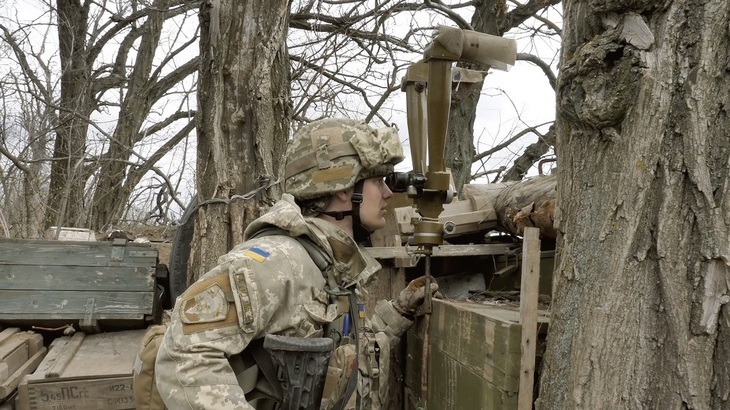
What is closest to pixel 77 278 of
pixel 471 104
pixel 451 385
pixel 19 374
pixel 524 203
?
pixel 19 374

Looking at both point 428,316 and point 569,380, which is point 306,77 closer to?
point 428,316

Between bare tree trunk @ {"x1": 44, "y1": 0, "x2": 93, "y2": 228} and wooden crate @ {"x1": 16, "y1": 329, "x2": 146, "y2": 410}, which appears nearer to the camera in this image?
wooden crate @ {"x1": 16, "y1": 329, "x2": 146, "y2": 410}

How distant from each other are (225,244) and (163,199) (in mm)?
5440

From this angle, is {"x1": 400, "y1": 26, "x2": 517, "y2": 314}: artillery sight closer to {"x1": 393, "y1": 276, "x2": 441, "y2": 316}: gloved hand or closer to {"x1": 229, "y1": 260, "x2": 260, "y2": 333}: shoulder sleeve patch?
{"x1": 393, "y1": 276, "x2": 441, "y2": 316}: gloved hand

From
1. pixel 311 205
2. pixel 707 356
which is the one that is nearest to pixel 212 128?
pixel 311 205

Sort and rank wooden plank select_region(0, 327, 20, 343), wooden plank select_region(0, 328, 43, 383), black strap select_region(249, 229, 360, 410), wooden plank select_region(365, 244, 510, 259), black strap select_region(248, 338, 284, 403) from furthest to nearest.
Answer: wooden plank select_region(0, 327, 20, 343) < wooden plank select_region(0, 328, 43, 383) < wooden plank select_region(365, 244, 510, 259) < black strap select_region(249, 229, 360, 410) < black strap select_region(248, 338, 284, 403)

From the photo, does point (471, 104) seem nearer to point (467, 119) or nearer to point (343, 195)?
point (467, 119)

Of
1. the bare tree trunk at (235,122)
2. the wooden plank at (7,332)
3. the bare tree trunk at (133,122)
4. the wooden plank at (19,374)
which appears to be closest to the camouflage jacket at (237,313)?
the bare tree trunk at (235,122)

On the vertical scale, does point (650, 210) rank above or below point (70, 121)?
below

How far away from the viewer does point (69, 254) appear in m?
5.23

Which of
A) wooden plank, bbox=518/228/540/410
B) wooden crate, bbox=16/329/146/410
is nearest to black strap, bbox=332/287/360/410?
wooden plank, bbox=518/228/540/410

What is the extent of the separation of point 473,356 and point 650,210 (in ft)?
3.34

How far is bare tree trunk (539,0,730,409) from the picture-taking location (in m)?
1.73

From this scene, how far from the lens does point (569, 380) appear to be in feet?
6.56
